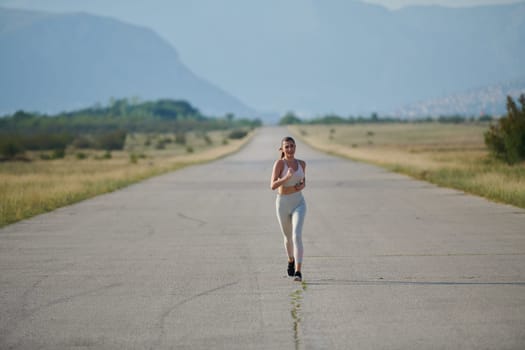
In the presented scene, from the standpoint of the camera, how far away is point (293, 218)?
10.1 metres

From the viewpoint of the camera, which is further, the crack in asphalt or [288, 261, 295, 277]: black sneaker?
[288, 261, 295, 277]: black sneaker

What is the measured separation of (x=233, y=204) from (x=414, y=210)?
4797 mm

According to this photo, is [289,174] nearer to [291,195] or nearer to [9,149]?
[291,195]

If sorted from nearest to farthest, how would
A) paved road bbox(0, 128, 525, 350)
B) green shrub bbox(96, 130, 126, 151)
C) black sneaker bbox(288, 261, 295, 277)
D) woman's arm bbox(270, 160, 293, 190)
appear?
1. paved road bbox(0, 128, 525, 350)
2. woman's arm bbox(270, 160, 293, 190)
3. black sneaker bbox(288, 261, 295, 277)
4. green shrub bbox(96, 130, 126, 151)

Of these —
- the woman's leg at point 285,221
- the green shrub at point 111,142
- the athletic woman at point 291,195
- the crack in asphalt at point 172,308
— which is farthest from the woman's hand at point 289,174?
the green shrub at point 111,142

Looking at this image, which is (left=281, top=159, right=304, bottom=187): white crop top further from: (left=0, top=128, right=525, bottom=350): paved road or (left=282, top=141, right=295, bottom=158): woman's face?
(left=0, top=128, right=525, bottom=350): paved road

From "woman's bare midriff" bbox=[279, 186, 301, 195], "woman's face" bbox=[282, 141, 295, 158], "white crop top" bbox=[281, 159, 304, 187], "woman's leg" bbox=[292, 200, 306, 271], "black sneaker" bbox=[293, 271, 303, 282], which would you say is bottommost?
"black sneaker" bbox=[293, 271, 303, 282]

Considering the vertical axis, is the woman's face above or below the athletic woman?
above

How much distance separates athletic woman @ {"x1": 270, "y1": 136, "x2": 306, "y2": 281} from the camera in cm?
997

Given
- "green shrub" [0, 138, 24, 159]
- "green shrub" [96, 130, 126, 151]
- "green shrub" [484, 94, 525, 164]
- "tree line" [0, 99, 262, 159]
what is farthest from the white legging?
"green shrub" [96, 130, 126, 151]

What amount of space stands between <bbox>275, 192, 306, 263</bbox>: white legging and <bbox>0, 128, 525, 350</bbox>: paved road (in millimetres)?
421

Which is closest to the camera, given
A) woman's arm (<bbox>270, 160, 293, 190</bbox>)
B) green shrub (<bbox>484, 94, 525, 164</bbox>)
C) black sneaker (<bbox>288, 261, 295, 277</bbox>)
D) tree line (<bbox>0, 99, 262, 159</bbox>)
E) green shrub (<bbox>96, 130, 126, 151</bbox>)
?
woman's arm (<bbox>270, 160, 293, 190</bbox>)

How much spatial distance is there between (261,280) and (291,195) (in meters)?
1.09

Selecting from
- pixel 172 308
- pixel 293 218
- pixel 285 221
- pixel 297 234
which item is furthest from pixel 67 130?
pixel 172 308
